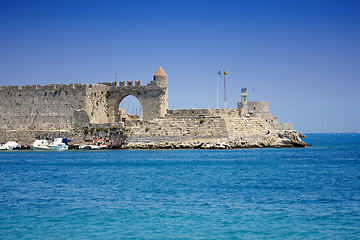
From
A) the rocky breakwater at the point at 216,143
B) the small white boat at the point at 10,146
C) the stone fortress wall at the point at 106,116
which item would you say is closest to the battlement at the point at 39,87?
the stone fortress wall at the point at 106,116

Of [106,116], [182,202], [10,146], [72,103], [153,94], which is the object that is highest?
[153,94]

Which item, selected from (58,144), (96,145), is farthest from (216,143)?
(58,144)

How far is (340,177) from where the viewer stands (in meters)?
17.1

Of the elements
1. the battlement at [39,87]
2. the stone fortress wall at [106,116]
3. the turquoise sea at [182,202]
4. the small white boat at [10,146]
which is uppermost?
the battlement at [39,87]

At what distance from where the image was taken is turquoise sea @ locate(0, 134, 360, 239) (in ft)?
31.3

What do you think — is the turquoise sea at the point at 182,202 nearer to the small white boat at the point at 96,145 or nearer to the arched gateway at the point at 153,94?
the small white boat at the point at 96,145

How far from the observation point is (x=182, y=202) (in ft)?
40.6

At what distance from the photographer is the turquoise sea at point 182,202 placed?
9.54 m

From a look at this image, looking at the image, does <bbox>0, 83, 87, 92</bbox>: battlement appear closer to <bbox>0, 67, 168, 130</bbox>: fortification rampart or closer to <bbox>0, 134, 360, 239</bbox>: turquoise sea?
<bbox>0, 67, 168, 130</bbox>: fortification rampart

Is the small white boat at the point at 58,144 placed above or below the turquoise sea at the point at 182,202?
above

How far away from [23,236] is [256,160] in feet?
54.4

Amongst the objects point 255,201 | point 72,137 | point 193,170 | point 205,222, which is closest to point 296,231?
point 205,222

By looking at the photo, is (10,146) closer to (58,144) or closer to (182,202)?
(58,144)

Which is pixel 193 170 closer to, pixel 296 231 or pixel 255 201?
pixel 255 201
